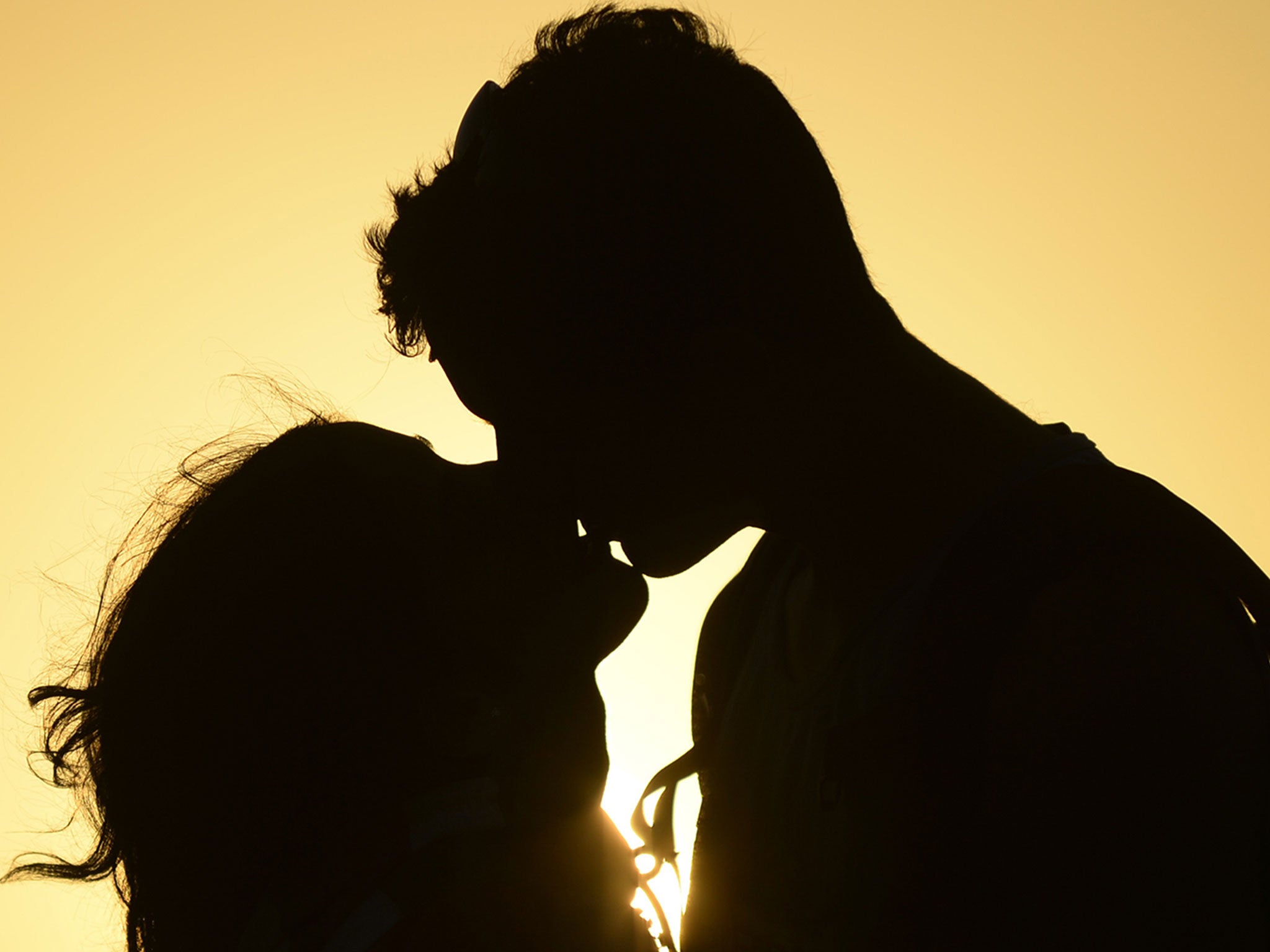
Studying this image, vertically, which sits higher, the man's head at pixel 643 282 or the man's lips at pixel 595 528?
the man's head at pixel 643 282

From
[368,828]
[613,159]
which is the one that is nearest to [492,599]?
[368,828]

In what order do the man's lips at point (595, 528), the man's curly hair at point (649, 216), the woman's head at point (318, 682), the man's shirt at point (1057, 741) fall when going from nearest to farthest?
the man's shirt at point (1057, 741)
the woman's head at point (318, 682)
the man's curly hair at point (649, 216)
the man's lips at point (595, 528)

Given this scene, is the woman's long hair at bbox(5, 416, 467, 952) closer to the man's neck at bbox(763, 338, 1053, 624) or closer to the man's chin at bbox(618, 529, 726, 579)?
the man's chin at bbox(618, 529, 726, 579)

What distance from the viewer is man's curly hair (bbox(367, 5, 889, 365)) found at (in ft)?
6.64

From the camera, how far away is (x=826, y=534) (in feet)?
6.65

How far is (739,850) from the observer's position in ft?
6.77

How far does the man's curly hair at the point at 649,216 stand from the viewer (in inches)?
79.7

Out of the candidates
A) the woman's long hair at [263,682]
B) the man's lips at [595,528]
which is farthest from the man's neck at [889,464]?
the woman's long hair at [263,682]

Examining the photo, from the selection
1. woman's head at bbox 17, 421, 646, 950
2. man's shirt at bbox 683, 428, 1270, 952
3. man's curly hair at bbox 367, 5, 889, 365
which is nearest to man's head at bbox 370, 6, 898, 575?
A: man's curly hair at bbox 367, 5, 889, 365

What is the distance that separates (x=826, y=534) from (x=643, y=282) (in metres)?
0.60

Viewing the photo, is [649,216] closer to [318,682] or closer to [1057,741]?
[318,682]

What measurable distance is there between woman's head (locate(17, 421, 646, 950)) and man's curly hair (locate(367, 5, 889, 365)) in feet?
1.35

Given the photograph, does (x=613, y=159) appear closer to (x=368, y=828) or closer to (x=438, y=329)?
(x=438, y=329)

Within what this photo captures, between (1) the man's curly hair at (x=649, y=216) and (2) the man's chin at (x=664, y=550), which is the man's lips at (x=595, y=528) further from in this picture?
(1) the man's curly hair at (x=649, y=216)
